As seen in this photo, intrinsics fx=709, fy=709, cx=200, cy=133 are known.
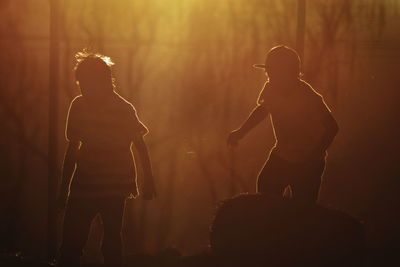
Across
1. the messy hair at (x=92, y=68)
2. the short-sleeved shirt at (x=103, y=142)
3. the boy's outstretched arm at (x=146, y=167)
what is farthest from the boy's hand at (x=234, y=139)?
the messy hair at (x=92, y=68)

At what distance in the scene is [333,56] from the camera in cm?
1105

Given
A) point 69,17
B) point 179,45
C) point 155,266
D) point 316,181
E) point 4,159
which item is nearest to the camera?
point 316,181

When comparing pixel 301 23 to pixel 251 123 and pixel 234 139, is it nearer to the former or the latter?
pixel 251 123

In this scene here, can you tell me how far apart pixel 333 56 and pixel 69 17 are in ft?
13.7

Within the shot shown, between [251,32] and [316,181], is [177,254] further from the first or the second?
[251,32]

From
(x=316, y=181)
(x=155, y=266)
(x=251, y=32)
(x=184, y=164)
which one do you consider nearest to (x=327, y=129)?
(x=316, y=181)

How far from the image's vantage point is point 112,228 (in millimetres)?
5035

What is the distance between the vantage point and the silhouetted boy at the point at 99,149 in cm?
485

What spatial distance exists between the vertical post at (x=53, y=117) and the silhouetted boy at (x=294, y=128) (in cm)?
226

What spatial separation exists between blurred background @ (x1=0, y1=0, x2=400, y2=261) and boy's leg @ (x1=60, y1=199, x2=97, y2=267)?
216 cm

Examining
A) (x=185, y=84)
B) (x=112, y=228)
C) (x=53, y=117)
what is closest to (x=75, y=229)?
(x=112, y=228)

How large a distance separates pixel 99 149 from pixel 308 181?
5.51 ft

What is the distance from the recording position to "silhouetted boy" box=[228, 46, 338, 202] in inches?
211

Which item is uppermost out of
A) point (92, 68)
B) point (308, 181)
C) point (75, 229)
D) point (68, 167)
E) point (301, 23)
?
point (301, 23)
